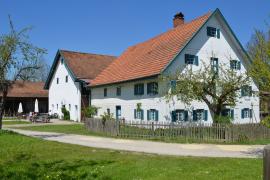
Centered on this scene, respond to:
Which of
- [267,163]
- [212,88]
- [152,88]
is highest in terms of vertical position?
[152,88]

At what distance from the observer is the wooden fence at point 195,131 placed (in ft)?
67.8

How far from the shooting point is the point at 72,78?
43.9 metres

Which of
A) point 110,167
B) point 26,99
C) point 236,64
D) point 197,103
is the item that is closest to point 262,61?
point 110,167

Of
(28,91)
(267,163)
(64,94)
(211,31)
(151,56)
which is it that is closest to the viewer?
(267,163)

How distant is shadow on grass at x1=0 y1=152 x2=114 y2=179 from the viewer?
33.1ft

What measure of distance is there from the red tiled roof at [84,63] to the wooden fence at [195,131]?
20843mm

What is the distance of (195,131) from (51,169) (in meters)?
11.6

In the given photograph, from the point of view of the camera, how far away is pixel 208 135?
68.7 feet

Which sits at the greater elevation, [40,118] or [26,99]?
[26,99]

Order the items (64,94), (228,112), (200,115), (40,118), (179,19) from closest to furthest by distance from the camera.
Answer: (200,115) < (228,112) < (179,19) < (40,118) < (64,94)

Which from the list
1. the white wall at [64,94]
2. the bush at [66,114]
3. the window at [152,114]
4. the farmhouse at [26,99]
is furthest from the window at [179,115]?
the farmhouse at [26,99]

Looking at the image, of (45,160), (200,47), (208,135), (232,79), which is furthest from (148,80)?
(45,160)

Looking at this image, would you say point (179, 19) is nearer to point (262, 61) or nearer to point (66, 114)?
point (66, 114)

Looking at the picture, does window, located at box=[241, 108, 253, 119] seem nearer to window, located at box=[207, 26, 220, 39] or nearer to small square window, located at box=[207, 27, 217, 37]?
window, located at box=[207, 26, 220, 39]
